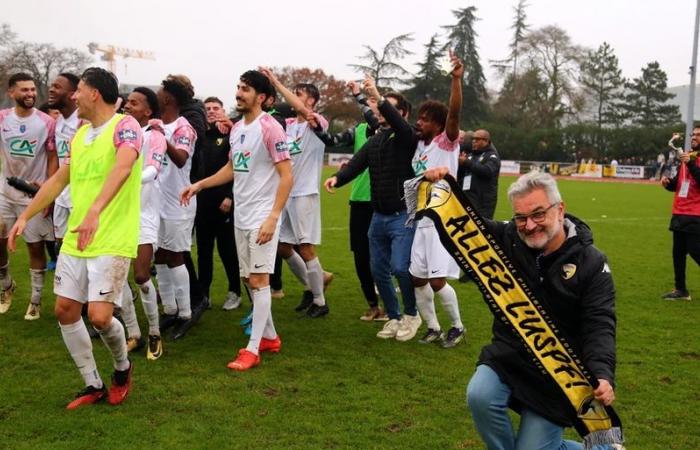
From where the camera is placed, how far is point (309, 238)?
7.27 metres

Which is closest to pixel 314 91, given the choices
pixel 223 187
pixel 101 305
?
pixel 223 187

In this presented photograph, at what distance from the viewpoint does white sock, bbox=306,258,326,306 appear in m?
7.27

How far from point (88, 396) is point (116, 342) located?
0.41 meters

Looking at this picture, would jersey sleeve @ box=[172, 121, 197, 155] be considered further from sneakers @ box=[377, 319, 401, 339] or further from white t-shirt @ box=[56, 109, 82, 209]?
sneakers @ box=[377, 319, 401, 339]

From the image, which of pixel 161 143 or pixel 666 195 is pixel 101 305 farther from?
pixel 666 195

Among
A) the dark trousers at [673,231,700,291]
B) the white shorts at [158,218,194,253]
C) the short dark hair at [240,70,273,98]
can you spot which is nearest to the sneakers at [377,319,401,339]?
the white shorts at [158,218,194,253]

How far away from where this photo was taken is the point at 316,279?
7312mm

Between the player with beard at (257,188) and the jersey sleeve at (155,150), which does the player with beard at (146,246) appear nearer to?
the jersey sleeve at (155,150)

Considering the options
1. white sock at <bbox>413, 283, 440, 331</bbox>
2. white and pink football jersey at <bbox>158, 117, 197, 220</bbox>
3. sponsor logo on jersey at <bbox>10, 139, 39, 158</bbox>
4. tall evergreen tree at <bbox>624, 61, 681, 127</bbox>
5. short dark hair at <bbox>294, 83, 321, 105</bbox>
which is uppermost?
tall evergreen tree at <bbox>624, 61, 681, 127</bbox>

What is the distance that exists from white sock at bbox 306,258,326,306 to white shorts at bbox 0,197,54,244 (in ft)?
8.66

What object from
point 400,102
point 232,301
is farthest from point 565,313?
point 232,301

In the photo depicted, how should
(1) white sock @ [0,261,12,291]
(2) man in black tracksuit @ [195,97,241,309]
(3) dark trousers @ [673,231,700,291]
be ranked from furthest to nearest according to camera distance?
(3) dark trousers @ [673,231,700,291] < (2) man in black tracksuit @ [195,97,241,309] < (1) white sock @ [0,261,12,291]

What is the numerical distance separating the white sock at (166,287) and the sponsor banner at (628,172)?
4609 centimetres

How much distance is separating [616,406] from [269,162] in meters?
3.16
